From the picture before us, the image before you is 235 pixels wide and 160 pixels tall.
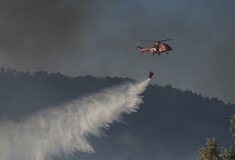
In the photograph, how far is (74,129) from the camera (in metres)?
172

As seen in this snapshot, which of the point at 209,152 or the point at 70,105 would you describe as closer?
the point at 209,152

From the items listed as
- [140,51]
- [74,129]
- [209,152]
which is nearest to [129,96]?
[140,51]

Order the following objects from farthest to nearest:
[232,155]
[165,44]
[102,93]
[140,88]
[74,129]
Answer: [74,129]
[102,93]
[140,88]
[165,44]
[232,155]

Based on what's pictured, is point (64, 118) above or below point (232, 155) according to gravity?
above

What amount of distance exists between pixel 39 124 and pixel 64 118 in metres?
20.3

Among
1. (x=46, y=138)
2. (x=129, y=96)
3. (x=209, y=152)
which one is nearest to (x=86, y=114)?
(x=129, y=96)

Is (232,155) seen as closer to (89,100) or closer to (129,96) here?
(129,96)

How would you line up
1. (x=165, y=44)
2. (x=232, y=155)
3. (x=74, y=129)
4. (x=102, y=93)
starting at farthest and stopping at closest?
(x=74, y=129) → (x=102, y=93) → (x=165, y=44) → (x=232, y=155)

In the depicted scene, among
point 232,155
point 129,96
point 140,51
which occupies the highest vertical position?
point 140,51

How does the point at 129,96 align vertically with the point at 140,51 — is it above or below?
below

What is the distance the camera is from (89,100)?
179 metres

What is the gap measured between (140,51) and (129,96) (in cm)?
1448

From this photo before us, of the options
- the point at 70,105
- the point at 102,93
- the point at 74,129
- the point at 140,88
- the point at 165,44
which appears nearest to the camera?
the point at 165,44

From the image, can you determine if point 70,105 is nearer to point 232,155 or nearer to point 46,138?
point 46,138
